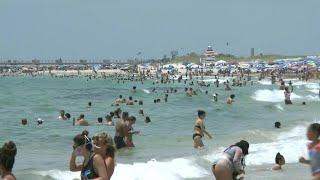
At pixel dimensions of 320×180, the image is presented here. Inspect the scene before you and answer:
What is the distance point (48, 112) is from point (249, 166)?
20869 millimetres

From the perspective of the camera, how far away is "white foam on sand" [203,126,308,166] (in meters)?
14.6

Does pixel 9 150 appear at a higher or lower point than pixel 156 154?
higher

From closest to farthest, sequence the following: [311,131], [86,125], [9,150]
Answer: [9,150], [311,131], [86,125]

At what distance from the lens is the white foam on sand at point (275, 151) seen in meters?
14.6

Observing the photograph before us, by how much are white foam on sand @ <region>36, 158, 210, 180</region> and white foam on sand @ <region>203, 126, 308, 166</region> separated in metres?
0.69

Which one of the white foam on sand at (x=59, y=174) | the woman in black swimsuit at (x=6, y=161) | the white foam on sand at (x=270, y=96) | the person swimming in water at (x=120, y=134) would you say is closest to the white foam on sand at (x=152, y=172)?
the white foam on sand at (x=59, y=174)

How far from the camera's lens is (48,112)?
109 ft

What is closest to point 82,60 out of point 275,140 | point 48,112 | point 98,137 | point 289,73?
point 289,73

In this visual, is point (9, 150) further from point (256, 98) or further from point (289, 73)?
point (289, 73)

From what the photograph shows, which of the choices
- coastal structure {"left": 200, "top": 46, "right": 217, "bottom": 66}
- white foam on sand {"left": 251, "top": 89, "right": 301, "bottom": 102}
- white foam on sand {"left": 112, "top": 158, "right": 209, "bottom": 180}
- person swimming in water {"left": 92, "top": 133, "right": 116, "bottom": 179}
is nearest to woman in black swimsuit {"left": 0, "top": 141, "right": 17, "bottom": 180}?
person swimming in water {"left": 92, "top": 133, "right": 116, "bottom": 179}

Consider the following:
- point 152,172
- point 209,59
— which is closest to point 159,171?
point 152,172

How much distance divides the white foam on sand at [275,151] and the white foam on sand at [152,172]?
69 centimetres

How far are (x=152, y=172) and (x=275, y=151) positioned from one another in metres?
4.03

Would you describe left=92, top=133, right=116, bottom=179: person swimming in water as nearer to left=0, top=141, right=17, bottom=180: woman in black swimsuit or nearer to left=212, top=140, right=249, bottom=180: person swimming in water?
left=0, top=141, right=17, bottom=180: woman in black swimsuit
